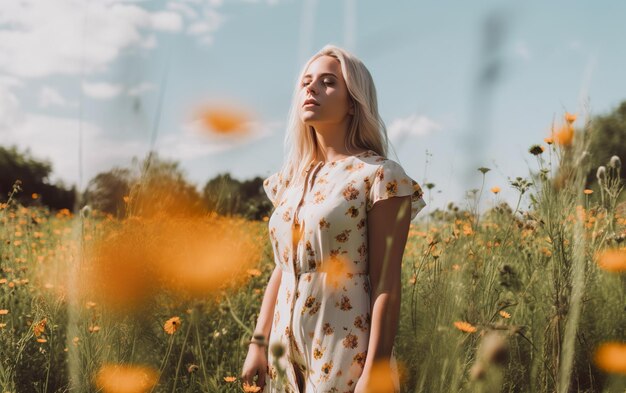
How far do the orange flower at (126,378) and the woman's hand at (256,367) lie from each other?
0.26m

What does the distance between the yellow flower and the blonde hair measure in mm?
1106

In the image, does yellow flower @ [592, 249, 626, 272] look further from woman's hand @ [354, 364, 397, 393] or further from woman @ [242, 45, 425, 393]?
woman's hand @ [354, 364, 397, 393]

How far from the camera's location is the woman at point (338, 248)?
153cm

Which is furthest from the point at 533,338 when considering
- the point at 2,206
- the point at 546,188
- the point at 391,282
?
the point at 2,206

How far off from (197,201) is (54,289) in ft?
6.63

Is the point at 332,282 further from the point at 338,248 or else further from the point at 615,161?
the point at 615,161

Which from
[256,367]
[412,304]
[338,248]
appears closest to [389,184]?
[338,248]

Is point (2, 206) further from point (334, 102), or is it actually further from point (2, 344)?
point (334, 102)

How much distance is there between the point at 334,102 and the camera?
1.73m

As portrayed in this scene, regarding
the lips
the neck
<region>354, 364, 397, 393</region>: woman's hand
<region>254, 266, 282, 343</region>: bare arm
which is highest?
the lips

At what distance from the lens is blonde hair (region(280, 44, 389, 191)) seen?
177 centimetres

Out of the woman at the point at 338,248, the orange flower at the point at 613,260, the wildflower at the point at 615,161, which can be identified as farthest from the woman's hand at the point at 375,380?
the wildflower at the point at 615,161

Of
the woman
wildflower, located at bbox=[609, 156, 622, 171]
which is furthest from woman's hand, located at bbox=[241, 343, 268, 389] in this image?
wildflower, located at bbox=[609, 156, 622, 171]

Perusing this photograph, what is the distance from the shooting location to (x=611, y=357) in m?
1.95
